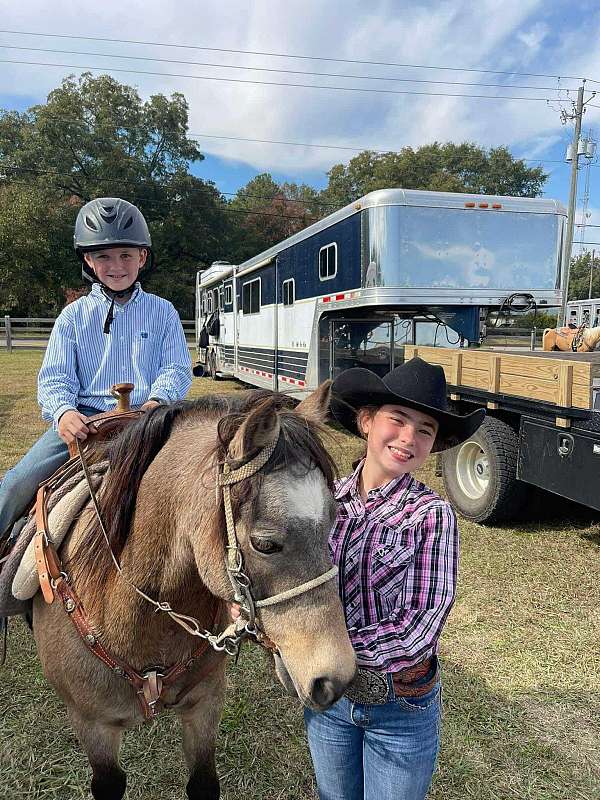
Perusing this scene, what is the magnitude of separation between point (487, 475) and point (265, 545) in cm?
429

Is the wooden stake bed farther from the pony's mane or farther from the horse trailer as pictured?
the pony's mane

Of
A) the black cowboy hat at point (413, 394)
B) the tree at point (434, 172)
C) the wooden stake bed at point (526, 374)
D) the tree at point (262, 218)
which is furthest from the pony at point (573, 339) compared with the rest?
the tree at point (434, 172)

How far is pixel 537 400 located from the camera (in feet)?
13.8

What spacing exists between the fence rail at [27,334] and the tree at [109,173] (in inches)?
130

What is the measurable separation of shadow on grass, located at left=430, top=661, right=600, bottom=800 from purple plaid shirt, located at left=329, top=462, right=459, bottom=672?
1456 millimetres

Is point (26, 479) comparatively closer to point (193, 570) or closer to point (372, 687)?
point (193, 570)

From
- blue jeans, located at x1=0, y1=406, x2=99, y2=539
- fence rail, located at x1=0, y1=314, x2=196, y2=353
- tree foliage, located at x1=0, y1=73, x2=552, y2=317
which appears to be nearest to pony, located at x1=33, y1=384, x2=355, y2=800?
blue jeans, located at x1=0, y1=406, x2=99, y2=539

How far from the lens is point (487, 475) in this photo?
5133mm

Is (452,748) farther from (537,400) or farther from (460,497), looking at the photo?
(460,497)

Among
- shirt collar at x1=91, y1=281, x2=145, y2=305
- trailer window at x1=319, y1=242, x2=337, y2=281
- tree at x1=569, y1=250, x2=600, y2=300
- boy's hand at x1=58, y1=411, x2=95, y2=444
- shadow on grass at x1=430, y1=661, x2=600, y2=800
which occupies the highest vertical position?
tree at x1=569, y1=250, x2=600, y2=300

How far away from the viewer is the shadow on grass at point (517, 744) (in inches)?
93.4

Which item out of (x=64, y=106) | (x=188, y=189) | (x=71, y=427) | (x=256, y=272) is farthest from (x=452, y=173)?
(x=71, y=427)

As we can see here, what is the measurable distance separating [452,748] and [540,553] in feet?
8.14

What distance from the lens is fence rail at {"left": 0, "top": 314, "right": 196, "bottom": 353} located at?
24.2 metres
